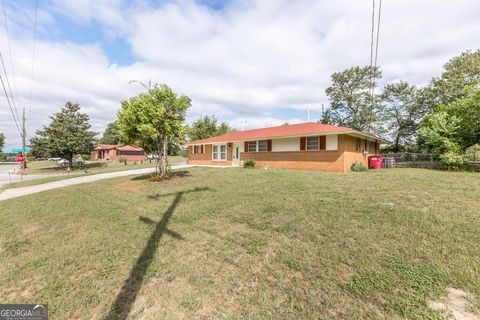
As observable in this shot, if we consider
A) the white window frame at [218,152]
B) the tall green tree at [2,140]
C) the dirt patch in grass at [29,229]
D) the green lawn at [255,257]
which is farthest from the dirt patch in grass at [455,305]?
the tall green tree at [2,140]

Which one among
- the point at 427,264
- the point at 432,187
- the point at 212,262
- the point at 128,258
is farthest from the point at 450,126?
the point at 128,258

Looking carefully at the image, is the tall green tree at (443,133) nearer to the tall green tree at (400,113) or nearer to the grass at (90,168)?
the tall green tree at (400,113)

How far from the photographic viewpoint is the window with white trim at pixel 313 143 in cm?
1420

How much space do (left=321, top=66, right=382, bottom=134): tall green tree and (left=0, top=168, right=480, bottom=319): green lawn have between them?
1096 inches

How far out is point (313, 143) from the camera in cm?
1439

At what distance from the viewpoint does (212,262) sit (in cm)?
374

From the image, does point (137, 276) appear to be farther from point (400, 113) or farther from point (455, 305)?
point (400, 113)

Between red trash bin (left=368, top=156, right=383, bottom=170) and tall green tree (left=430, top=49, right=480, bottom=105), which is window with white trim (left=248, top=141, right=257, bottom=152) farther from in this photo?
tall green tree (left=430, top=49, right=480, bottom=105)

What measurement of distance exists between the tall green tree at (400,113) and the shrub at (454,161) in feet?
54.1

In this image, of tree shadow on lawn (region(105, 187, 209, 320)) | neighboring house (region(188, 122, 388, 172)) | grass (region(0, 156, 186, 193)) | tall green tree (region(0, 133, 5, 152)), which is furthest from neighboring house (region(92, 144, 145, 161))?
tall green tree (region(0, 133, 5, 152))

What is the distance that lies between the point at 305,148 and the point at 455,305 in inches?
495

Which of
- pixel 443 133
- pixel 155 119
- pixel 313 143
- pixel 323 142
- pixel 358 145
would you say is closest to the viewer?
pixel 155 119

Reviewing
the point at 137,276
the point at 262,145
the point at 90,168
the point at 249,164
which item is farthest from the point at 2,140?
the point at 137,276

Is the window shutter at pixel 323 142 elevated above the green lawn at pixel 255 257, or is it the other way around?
the window shutter at pixel 323 142
